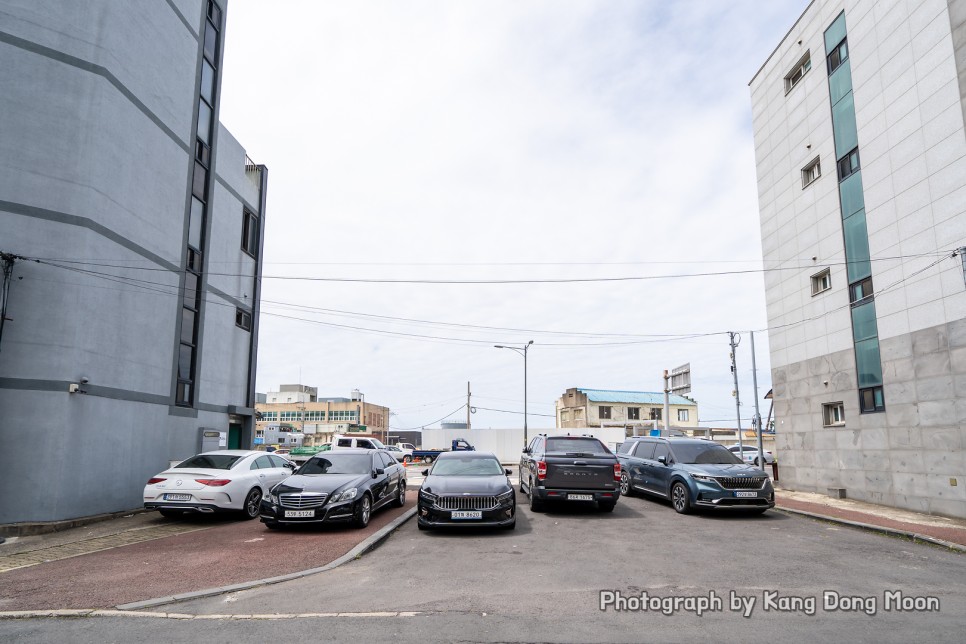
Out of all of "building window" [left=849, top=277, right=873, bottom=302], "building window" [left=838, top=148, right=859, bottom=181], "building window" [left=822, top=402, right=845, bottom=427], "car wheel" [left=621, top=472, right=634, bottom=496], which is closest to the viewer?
"building window" [left=849, top=277, right=873, bottom=302]

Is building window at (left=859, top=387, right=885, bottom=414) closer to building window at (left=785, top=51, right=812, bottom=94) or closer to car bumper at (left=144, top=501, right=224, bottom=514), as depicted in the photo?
building window at (left=785, top=51, right=812, bottom=94)

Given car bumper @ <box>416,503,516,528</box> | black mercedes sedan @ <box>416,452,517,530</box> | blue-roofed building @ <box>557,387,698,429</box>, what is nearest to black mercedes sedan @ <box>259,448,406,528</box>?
black mercedes sedan @ <box>416,452,517,530</box>

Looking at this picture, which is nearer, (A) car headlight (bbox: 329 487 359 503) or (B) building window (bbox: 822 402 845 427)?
(A) car headlight (bbox: 329 487 359 503)

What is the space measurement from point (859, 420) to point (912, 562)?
29.0 ft

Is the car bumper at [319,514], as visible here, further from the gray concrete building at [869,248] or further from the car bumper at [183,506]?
the gray concrete building at [869,248]

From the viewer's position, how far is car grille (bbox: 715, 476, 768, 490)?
1296 centimetres

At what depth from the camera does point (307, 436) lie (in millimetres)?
Result: 70625

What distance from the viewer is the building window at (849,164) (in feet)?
56.0

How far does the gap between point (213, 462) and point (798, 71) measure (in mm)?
21638

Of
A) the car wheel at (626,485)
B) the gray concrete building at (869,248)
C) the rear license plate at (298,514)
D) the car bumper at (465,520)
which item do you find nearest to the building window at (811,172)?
the gray concrete building at (869,248)

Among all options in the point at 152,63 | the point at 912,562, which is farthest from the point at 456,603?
the point at 152,63

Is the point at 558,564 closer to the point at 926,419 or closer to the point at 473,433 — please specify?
the point at 926,419

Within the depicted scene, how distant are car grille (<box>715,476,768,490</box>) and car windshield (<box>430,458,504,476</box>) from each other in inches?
192

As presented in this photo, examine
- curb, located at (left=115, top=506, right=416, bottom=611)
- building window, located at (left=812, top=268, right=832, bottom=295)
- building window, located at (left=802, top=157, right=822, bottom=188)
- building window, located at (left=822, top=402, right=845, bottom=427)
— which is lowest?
curb, located at (left=115, top=506, right=416, bottom=611)
